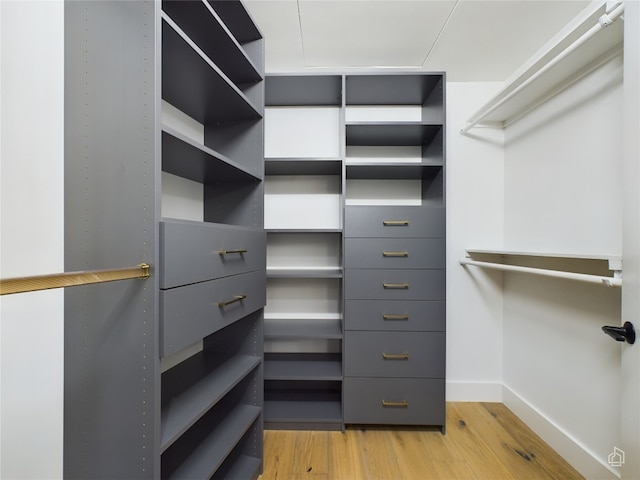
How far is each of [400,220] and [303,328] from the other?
3.02 ft

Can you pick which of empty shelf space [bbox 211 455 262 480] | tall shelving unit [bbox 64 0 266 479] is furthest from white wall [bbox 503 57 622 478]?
tall shelving unit [bbox 64 0 266 479]

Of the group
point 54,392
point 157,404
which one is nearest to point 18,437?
point 54,392

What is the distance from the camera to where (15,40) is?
731mm

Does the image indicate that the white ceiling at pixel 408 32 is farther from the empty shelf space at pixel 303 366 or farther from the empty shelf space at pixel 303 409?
the empty shelf space at pixel 303 409

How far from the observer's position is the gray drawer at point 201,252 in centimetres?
77

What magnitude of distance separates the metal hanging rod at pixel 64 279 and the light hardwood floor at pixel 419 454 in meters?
1.28

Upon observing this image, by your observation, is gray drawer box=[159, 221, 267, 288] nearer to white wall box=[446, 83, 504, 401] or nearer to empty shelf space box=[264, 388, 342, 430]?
empty shelf space box=[264, 388, 342, 430]

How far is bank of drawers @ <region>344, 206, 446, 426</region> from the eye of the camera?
1676mm

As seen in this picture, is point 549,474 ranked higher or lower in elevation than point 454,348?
lower

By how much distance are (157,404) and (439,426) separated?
5.46 ft

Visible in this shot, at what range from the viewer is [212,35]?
1129mm

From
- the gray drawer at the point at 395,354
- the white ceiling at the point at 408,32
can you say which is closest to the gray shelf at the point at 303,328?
the gray drawer at the point at 395,354

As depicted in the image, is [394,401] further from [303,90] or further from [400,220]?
[303,90]

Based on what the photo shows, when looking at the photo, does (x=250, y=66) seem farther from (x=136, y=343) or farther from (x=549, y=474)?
(x=549, y=474)
